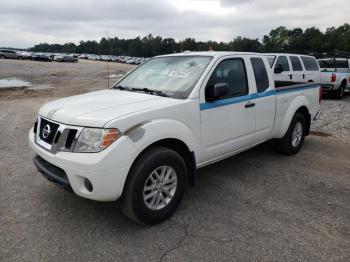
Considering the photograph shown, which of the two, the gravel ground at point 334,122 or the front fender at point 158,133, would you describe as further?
the gravel ground at point 334,122

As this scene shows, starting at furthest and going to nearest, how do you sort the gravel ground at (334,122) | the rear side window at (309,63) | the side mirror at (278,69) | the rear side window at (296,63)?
the rear side window at (309,63), the rear side window at (296,63), the side mirror at (278,69), the gravel ground at (334,122)

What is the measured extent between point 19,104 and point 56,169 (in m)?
9.91

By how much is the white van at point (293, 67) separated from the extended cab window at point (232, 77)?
699 cm

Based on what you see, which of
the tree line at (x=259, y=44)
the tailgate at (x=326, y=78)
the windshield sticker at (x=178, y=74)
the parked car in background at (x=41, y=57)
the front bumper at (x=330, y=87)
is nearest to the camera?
the windshield sticker at (x=178, y=74)

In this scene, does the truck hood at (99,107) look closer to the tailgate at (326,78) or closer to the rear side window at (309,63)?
the rear side window at (309,63)

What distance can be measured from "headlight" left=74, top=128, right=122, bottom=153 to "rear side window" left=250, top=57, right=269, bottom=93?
8.30 feet

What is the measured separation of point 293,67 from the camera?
1230 cm

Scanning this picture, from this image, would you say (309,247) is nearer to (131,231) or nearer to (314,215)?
(314,215)

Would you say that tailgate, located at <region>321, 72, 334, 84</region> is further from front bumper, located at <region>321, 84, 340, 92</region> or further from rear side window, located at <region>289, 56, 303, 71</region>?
rear side window, located at <region>289, 56, 303, 71</region>

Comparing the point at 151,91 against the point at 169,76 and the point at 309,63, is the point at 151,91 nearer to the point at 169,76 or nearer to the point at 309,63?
the point at 169,76

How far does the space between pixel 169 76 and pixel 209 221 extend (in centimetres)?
185

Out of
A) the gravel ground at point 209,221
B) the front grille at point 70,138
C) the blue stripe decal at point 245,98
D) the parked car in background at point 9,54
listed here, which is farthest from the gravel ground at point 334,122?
the parked car in background at point 9,54

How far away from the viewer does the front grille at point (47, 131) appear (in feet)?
11.4

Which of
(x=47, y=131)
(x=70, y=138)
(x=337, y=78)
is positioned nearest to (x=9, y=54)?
(x=337, y=78)
